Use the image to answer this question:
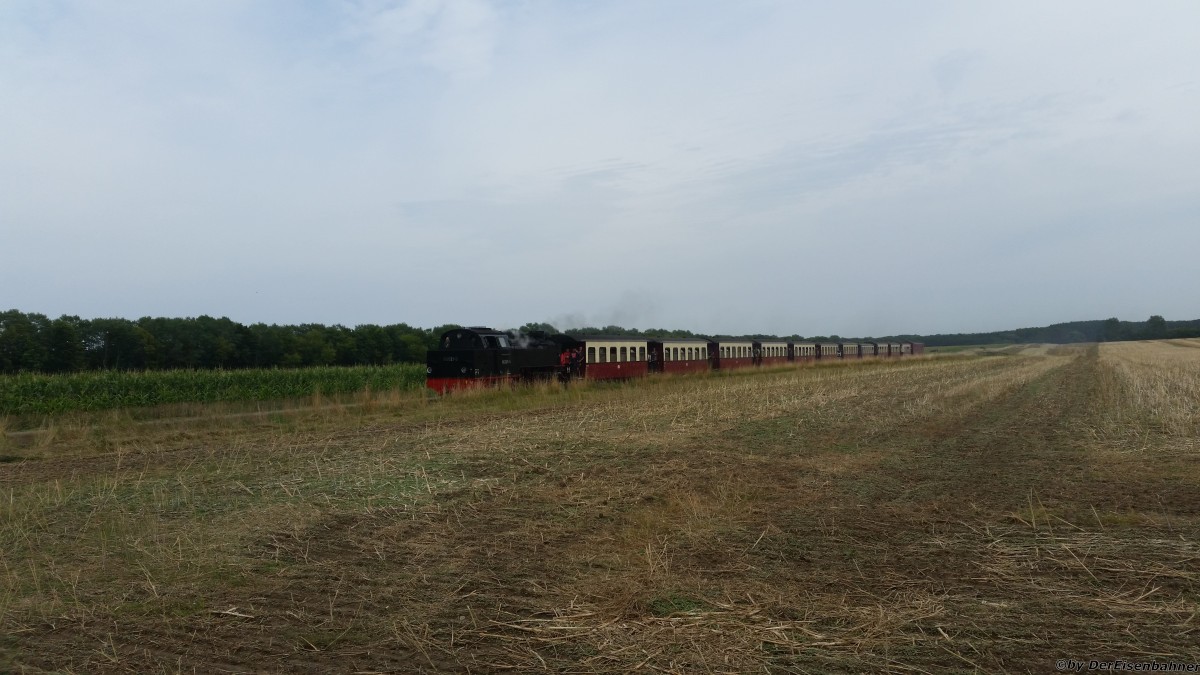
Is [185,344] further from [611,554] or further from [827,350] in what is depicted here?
[827,350]


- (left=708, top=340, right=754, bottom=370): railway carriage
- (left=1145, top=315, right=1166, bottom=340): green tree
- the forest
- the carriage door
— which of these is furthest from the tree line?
(left=1145, top=315, right=1166, bottom=340): green tree

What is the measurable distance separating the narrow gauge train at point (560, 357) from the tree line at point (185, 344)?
1495 cm

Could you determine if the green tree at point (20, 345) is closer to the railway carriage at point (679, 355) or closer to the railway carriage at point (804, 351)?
the railway carriage at point (679, 355)

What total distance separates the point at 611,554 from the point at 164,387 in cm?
2897

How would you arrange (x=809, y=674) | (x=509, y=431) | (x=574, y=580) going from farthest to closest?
(x=509, y=431) → (x=574, y=580) → (x=809, y=674)

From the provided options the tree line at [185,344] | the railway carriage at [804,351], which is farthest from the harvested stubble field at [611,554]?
the railway carriage at [804,351]

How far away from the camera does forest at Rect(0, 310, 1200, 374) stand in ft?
121

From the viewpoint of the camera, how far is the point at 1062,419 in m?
15.7

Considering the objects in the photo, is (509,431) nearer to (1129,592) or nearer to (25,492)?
(25,492)

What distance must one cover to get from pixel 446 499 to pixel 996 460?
8.21 metres

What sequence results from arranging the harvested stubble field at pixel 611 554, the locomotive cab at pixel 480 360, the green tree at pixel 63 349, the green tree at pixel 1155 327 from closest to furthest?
the harvested stubble field at pixel 611 554 < the locomotive cab at pixel 480 360 < the green tree at pixel 63 349 < the green tree at pixel 1155 327

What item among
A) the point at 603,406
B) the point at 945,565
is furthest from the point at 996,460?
the point at 603,406

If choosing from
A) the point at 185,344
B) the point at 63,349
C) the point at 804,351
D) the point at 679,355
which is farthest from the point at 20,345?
the point at 804,351

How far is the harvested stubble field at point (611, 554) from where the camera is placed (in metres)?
4.30
